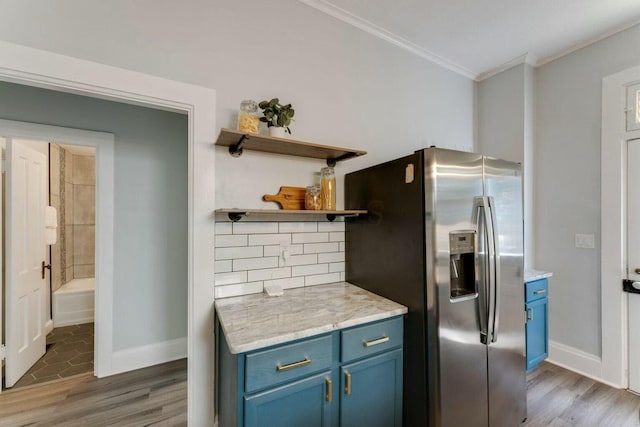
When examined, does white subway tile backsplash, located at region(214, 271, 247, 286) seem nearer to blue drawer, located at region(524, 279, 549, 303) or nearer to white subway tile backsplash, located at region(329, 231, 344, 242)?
white subway tile backsplash, located at region(329, 231, 344, 242)

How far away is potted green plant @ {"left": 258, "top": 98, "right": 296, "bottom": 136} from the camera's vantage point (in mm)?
1677

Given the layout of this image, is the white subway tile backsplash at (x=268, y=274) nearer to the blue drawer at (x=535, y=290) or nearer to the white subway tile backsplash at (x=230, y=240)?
the white subway tile backsplash at (x=230, y=240)

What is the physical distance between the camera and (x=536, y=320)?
230cm

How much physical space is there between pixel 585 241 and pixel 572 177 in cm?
59

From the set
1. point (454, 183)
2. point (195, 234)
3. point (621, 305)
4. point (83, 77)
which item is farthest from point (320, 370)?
point (621, 305)

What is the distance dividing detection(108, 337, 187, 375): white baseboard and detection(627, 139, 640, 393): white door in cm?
390

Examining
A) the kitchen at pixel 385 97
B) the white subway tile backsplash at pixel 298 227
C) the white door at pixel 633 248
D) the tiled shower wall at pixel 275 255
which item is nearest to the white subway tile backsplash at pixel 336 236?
the tiled shower wall at pixel 275 255

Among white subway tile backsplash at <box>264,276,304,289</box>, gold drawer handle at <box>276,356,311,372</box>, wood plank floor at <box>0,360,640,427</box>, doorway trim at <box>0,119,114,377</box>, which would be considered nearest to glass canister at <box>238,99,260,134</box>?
white subway tile backsplash at <box>264,276,304,289</box>

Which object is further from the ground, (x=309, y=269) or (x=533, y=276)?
(x=309, y=269)

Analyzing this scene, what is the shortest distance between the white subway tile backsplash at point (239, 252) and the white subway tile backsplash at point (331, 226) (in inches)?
18.7

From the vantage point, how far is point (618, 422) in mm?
1862

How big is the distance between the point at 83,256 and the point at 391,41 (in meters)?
5.15

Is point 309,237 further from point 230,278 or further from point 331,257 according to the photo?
point 230,278

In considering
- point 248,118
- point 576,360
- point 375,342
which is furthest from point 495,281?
point 576,360
